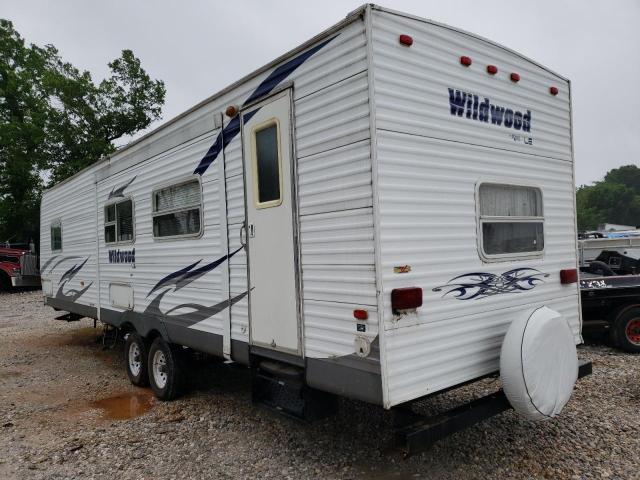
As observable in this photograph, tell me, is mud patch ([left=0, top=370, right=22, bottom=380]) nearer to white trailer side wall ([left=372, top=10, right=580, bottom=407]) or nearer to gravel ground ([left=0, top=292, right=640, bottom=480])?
gravel ground ([left=0, top=292, right=640, bottom=480])

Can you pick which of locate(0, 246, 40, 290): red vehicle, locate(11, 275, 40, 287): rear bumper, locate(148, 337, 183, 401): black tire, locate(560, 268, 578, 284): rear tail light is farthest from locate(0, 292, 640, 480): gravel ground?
locate(0, 246, 40, 290): red vehicle

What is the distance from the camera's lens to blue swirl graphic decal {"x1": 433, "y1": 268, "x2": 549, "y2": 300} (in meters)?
3.36

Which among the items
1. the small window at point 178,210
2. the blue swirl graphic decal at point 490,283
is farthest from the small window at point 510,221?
the small window at point 178,210

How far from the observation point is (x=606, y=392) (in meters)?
5.08

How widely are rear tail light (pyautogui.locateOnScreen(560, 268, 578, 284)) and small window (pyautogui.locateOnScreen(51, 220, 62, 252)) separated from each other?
7929 millimetres

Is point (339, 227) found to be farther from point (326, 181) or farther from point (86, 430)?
point (86, 430)

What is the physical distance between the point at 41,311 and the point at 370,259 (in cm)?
1355

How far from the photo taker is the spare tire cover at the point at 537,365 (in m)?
3.24

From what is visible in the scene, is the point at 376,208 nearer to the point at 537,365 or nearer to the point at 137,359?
the point at 537,365

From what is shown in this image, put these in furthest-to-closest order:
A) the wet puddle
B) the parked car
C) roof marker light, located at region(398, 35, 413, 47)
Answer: the parked car, the wet puddle, roof marker light, located at region(398, 35, 413, 47)

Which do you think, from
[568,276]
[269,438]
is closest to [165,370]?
[269,438]

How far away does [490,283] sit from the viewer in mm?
3619

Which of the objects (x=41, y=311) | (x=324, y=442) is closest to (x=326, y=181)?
(x=324, y=442)

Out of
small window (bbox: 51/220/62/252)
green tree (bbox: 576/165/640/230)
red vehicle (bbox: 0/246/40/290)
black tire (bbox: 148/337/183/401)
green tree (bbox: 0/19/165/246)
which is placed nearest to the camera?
black tire (bbox: 148/337/183/401)
